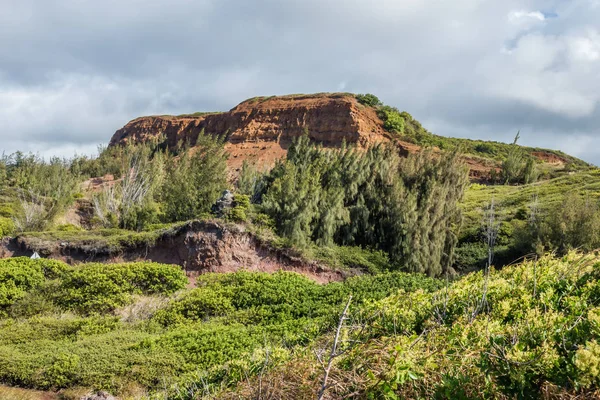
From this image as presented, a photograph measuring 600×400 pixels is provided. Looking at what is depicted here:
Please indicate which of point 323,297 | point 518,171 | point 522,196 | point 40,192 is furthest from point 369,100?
point 323,297

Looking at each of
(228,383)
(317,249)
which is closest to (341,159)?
(317,249)

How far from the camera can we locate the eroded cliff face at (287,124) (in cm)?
5472

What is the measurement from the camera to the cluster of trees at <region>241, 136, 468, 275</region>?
18.0m

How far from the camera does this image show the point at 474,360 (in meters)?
3.28

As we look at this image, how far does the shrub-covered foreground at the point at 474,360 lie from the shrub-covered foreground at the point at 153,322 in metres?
0.97

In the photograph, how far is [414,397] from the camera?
130 inches

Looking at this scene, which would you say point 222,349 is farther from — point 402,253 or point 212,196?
point 212,196

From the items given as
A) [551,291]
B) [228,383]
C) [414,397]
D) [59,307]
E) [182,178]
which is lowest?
[59,307]

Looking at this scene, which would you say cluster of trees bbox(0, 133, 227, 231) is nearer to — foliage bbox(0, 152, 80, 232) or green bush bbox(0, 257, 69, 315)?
foliage bbox(0, 152, 80, 232)

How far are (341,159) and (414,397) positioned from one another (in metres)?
19.6

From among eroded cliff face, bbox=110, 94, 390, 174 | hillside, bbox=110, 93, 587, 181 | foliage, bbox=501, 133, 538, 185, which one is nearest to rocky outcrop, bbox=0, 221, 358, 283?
foliage, bbox=501, 133, 538, 185

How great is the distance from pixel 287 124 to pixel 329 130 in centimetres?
686

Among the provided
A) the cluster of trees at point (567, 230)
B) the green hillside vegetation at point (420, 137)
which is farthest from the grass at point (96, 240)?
the green hillside vegetation at point (420, 137)

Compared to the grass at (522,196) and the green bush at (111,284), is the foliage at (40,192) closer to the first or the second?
the green bush at (111,284)
